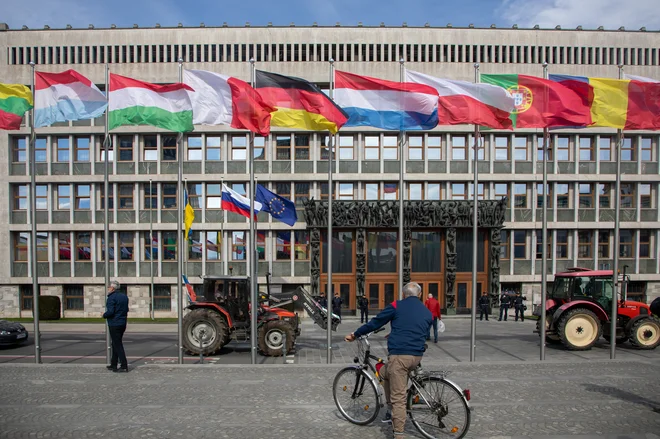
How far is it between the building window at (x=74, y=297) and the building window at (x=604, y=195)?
3543 centimetres

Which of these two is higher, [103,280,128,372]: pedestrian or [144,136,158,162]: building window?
[144,136,158,162]: building window

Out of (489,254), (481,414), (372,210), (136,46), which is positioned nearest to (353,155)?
(372,210)

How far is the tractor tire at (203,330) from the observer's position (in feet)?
48.4

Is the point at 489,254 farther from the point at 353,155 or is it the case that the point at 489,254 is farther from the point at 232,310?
the point at 232,310

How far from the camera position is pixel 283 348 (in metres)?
13.7

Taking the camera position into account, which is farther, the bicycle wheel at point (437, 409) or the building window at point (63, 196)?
the building window at point (63, 196)

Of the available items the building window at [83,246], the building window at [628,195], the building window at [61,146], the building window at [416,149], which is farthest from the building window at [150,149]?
the building window at [628,195]

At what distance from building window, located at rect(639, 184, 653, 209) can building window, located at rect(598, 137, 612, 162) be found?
3.02 meters

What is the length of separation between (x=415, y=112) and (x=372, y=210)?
17765 millimetres

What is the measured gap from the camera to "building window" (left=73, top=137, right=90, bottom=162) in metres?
32.4

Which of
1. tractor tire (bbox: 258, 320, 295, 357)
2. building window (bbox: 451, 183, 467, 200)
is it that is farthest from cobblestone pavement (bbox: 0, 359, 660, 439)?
building window (bbox: 451, 183, 467, 200)

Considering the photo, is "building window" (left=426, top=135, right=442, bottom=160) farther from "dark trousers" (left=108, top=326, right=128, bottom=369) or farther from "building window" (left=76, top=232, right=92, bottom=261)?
"dark trousers" (left=108, top=326, right=128, bottom=369)

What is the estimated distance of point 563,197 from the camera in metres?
32.7

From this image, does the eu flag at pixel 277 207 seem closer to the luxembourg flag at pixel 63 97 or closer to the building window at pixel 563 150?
the luxembourg flag at pixel 63 97
